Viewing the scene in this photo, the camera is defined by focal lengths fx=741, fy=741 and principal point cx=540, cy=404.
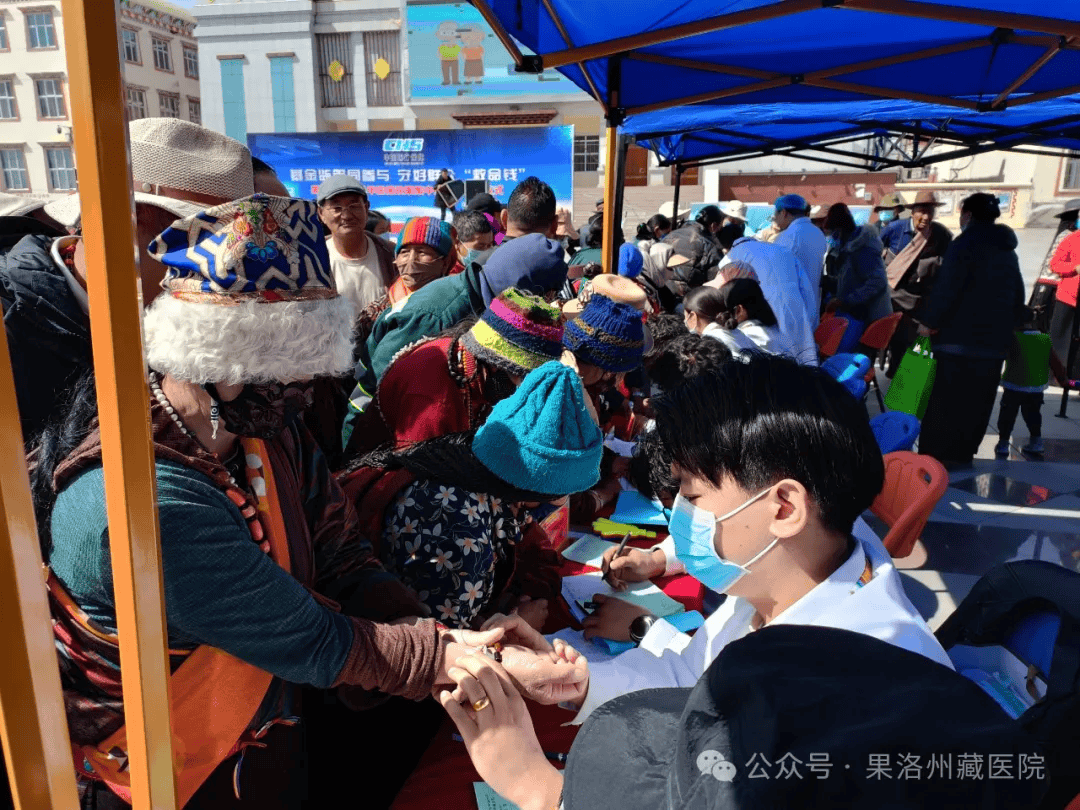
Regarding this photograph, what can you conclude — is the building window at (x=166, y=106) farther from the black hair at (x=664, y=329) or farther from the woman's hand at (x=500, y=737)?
the black hair at (x=664, y=329)

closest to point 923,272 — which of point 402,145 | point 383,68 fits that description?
point 402,145

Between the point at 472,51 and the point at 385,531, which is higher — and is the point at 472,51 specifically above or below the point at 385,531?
above

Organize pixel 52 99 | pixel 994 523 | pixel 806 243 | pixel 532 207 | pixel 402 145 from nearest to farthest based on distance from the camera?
1. pixel 52 99
2. pixel 532 207
3. pixel 994 523
4. pixel 806 243
5. pixel 402 145

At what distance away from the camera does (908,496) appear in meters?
2.68

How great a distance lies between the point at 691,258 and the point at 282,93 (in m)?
27.8

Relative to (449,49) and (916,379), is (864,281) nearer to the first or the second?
(916,379)

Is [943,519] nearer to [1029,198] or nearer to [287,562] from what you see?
[287,562]

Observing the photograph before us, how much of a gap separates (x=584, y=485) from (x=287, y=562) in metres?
0.68

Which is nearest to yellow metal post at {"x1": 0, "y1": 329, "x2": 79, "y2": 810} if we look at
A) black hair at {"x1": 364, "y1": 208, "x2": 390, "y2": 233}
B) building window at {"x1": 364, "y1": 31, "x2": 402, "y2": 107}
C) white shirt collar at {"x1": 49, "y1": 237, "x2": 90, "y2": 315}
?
white shirt collar at {"x1": 49, "y1": 237, "x2": 90, "y2": 315}

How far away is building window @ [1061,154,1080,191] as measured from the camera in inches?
938

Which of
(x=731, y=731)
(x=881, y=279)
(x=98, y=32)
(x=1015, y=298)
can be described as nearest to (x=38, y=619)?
(x=98, y=32)

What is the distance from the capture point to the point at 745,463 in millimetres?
1175

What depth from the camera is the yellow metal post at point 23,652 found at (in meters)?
0.62

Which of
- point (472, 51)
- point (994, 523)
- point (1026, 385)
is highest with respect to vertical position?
point (472, 51)
